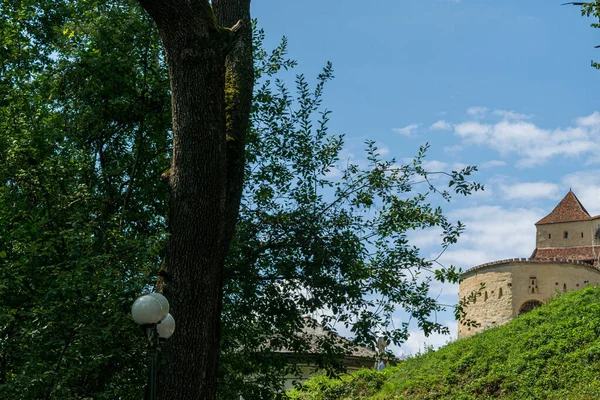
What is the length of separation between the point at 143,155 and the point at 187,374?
16.1 feet

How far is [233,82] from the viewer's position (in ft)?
28.4

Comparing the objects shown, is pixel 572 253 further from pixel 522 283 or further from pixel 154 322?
pixel 154 322

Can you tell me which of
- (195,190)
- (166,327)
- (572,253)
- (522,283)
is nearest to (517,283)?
(522,283)

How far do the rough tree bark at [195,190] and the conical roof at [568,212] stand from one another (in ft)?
212

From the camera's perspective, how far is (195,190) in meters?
7.24

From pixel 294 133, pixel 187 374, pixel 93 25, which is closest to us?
pixel 187 374

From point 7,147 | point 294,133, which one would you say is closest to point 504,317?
point 294,133

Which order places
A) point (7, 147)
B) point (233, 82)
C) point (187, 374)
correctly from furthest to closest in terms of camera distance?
point (7, 147)
point (233, 82)
point (187, 374)

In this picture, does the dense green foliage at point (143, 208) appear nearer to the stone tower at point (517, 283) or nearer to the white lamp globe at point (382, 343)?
the white lamp globe at point (382, 343)

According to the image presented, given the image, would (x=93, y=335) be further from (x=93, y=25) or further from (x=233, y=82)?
(x=93, y=25)

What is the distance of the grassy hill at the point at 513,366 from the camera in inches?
659

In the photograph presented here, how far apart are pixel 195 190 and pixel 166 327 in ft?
4.37

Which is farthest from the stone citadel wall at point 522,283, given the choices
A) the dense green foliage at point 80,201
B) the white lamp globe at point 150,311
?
the white lamp globe at point 150,311

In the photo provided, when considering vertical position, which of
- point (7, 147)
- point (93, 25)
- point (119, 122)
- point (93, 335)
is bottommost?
point (93, 335)
